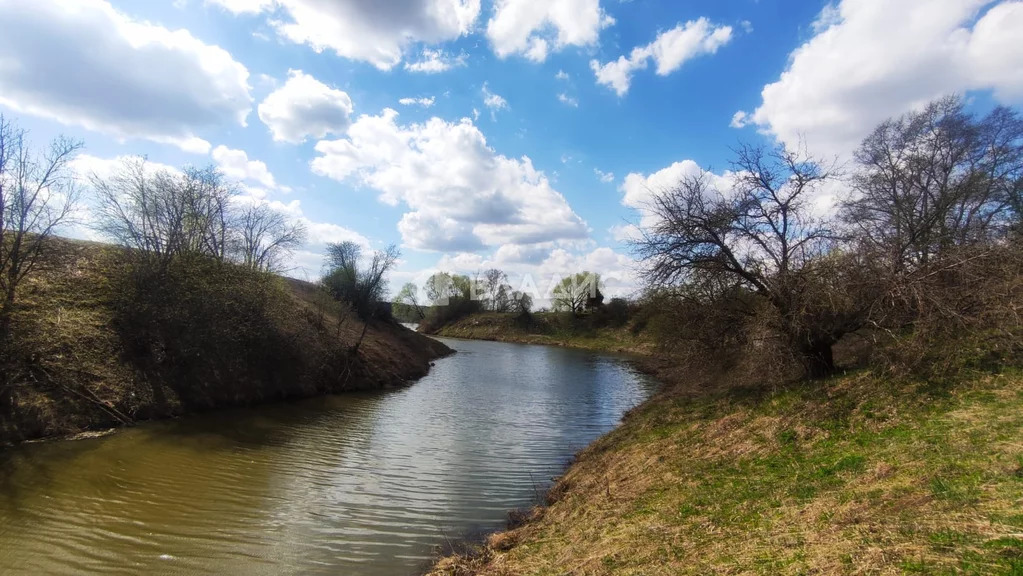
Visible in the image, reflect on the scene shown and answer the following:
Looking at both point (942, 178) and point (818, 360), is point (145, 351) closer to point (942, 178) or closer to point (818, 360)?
point (818, 360)

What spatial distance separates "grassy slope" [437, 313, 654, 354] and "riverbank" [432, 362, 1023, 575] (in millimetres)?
54365

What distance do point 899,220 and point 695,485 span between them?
20.9 metres

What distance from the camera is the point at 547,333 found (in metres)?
85.8

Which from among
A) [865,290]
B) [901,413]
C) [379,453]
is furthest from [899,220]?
[379,453]

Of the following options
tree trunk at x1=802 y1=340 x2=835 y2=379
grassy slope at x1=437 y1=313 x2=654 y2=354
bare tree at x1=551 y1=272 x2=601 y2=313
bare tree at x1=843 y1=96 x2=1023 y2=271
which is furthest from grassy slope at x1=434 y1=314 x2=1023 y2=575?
bare tree at x1=551 y1=272 x2=601 y2=313

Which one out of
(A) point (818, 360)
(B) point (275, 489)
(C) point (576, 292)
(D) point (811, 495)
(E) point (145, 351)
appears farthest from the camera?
(C) point (576, 292)

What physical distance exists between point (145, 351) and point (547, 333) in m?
70.8

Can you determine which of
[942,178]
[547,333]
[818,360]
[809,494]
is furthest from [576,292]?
[809,494]

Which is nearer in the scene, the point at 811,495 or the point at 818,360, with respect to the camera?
the point at 811,495

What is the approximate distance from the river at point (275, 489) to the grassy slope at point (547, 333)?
50.3 meters

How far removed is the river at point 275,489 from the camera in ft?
25.2

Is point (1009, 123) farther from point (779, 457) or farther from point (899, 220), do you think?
point (779, 457)

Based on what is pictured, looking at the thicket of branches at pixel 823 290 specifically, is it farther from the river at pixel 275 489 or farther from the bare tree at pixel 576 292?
the bare tree at pixel 576 292

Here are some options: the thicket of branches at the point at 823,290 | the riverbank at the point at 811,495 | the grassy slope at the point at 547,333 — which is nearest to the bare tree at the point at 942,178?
the thicket of branches at the point at 823,290
